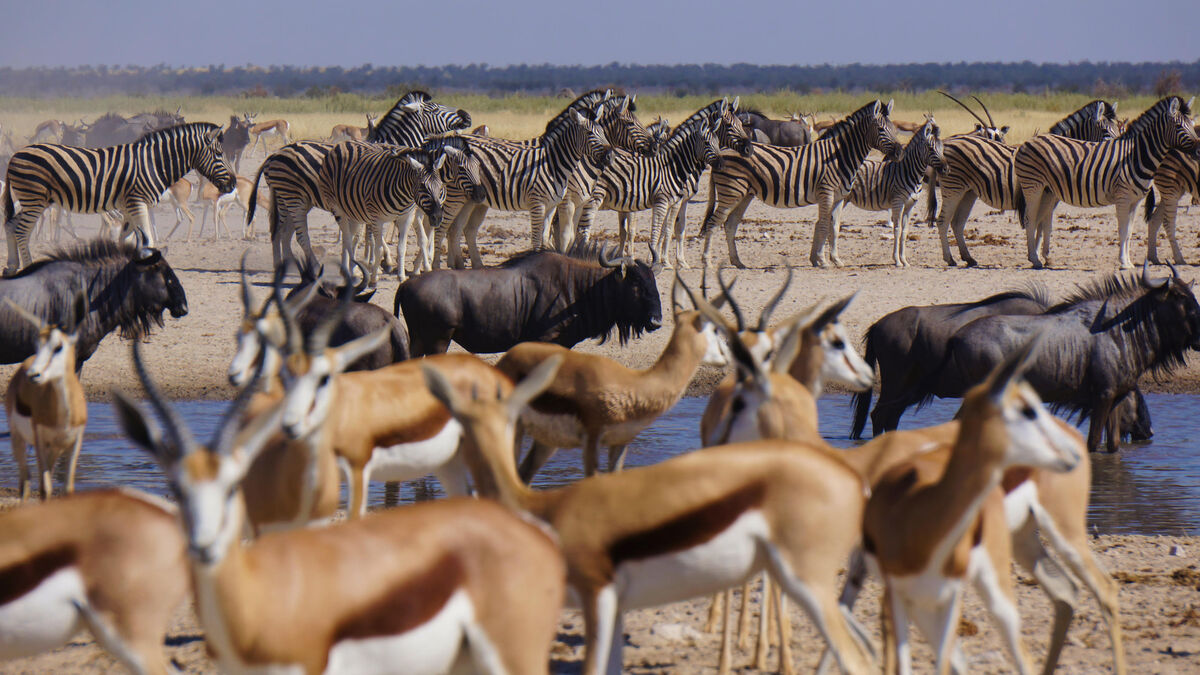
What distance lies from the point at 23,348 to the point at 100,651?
4.76m

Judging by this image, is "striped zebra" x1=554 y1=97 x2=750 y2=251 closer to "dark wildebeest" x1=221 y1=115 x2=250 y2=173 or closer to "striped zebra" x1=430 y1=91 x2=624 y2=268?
"striped zebra" x1=430 y1=91 x2=624 y2=268

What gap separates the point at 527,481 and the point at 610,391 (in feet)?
3.21

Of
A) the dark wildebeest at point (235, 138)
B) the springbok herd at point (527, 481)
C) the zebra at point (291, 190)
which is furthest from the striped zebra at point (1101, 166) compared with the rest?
the dark wildebeest at point (235, 138)

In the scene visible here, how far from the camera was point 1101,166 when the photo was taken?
17000mm

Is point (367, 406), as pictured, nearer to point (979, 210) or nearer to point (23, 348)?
point (23, 348)

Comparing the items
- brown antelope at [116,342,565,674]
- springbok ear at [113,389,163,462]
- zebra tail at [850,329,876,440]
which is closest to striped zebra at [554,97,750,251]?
zebra tail at [850,329,876,440]

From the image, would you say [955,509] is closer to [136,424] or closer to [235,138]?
[136,424]

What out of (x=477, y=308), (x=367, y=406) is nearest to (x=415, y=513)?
(x=367, y=406)

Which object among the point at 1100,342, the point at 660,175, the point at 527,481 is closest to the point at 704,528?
the point at 527,481

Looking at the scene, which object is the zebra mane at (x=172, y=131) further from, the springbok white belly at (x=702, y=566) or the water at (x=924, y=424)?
the springbok white belly at (x=702, y=566)

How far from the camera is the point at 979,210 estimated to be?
865 inches

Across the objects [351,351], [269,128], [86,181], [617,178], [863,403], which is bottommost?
[269,128]

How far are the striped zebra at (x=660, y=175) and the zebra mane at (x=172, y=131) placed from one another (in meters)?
4.56

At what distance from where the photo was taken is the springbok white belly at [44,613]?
3.95 meters
